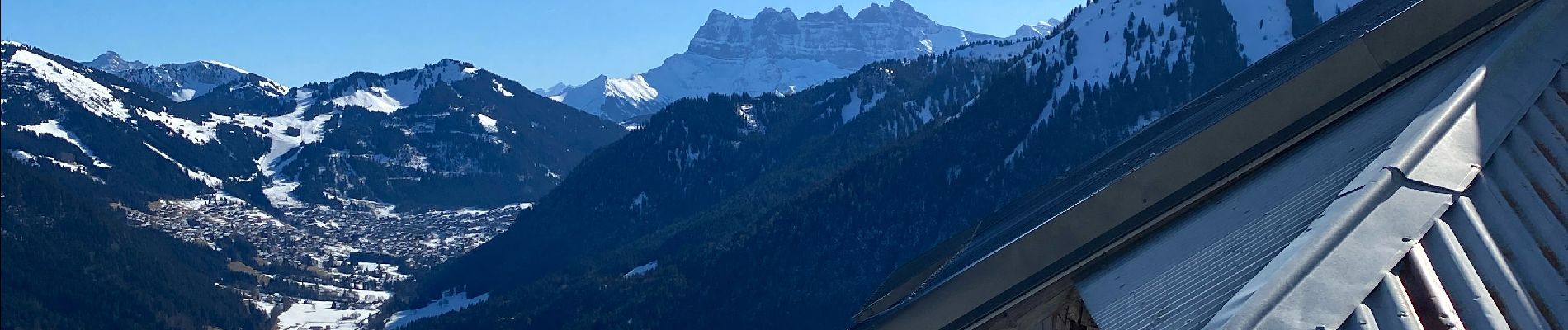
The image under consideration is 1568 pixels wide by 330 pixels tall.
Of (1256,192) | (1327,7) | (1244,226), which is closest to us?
(1244,226)

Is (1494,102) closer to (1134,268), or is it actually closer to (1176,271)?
(1176,271)

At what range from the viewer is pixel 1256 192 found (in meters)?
10.8

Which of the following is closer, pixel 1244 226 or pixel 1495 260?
pixel 1495 260

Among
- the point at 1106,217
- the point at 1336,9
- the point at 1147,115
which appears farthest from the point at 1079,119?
the point at 1106,217

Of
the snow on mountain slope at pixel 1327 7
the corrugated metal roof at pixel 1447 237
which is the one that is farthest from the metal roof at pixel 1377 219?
the snow on mountain slope at pixel 1327 7

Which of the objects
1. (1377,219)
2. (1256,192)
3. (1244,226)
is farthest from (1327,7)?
(1377,219)

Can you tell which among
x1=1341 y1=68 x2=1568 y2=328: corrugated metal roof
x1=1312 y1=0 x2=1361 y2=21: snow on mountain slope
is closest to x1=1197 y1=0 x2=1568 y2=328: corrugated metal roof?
x1=1341 y1=68 x2=1568 y2=328: corrugated metal roof

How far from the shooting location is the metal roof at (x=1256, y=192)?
7.83 metres

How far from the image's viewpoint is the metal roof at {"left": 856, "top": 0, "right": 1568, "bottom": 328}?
7.83 metres

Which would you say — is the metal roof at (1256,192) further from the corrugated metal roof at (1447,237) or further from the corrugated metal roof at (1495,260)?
the corrugated metal roof at (1495,260)

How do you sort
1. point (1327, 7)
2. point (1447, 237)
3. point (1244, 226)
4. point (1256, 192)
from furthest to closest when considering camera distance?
1. point (1327, 7)
2. point (1256, 192)
3. point (1244, 226)
4. point (1447, 237)

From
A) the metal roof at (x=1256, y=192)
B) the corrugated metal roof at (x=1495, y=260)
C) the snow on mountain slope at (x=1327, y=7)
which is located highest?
the snow on mountain slope at (x=1327, y=7)

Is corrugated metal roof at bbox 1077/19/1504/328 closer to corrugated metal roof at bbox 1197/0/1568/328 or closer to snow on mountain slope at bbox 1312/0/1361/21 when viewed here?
corrugated metal roof at bbox 1197/0/1568/328

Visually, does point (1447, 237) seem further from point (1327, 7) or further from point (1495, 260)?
point (1327, 7)
